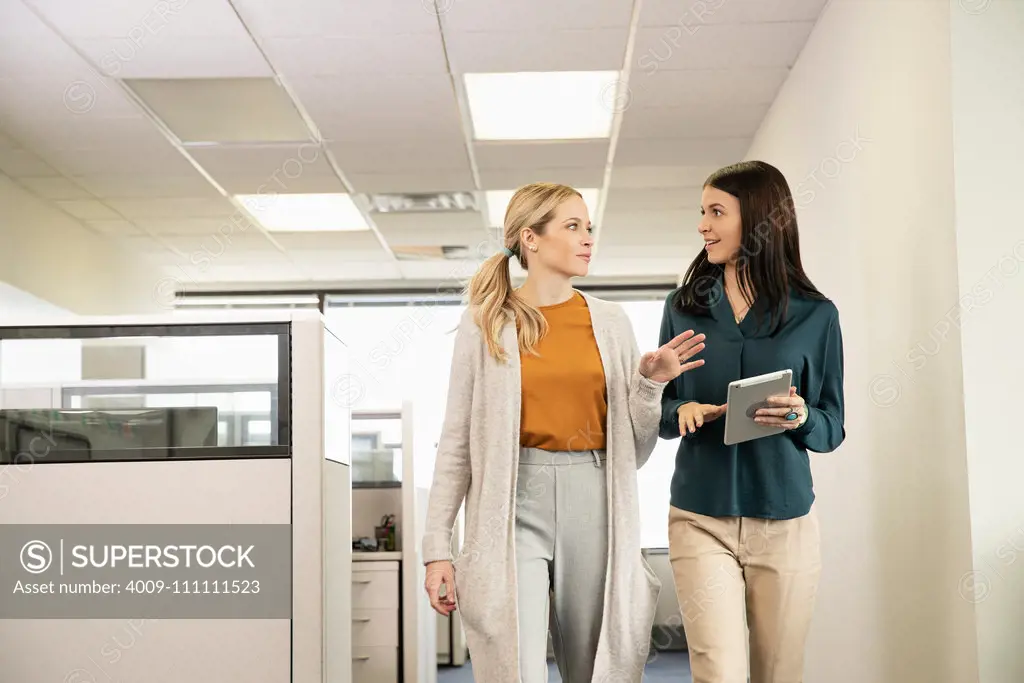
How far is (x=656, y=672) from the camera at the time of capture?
19.3 feet

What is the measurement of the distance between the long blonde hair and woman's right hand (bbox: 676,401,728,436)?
12.1 inches

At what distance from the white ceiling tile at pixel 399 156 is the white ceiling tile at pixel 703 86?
3.42ft

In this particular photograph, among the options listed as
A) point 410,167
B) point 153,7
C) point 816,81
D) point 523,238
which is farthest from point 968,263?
point 410,167

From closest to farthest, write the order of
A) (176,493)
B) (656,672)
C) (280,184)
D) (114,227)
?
(176,493) → (280,184) → (656,672) → (114,227)

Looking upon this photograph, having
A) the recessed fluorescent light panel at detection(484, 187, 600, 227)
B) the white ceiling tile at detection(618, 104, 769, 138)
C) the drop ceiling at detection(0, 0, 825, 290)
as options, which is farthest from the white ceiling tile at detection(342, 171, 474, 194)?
the white ceiling tile at detection(618, 104, 769, 138)

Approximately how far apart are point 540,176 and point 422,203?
830mm

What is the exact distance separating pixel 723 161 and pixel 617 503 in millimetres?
3950

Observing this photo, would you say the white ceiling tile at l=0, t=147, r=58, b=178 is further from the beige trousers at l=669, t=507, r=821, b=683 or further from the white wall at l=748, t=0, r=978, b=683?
the beige trousers at l=669, t=507, r=821, b=683

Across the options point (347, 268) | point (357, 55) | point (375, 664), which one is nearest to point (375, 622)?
point (375, 664)

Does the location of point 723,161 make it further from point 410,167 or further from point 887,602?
point 887,602

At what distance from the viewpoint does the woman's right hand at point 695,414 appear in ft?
6.33

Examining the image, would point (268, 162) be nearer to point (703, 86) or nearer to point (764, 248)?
point (703, 86)

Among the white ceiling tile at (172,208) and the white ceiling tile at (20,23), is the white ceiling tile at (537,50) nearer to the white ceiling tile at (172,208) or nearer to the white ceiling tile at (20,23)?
the white ceiling tile at (20,23)

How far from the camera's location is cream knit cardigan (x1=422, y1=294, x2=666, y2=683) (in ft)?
6.10
